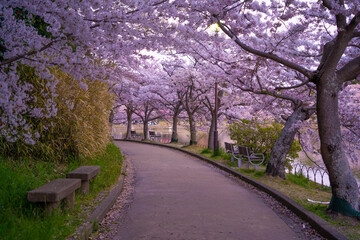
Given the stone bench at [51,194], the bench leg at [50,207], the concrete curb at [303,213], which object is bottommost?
the concrete curb at [303,213]

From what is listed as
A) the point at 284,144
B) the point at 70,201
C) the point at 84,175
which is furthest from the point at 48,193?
the point at 284,144

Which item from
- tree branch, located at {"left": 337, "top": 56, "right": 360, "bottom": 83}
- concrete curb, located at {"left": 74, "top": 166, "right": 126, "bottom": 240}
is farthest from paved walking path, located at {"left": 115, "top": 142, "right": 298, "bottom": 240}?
tree branch, located at {"left": 337, "top": 56, "right": 360, "bottom": 83}

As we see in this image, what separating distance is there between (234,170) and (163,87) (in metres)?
17.8

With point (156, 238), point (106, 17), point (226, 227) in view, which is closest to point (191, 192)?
point (226, 227)

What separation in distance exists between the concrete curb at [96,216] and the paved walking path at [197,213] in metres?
0.42

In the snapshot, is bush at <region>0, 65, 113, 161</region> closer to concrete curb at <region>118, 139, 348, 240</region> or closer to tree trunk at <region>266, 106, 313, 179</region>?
concrete curb at <region>118, 139, 348, 240</region>

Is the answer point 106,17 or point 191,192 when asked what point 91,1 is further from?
point 191,192

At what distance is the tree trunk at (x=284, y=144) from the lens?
9.99m

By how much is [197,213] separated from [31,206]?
2.99 meters

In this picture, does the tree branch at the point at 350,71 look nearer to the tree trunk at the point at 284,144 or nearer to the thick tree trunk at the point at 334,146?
the thick tree trunk at the point at 334,146

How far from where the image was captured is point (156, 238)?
15.7 feet

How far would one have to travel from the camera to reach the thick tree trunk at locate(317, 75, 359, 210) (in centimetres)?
600

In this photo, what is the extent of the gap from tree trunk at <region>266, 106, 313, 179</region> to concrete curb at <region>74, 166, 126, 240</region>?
525 cm

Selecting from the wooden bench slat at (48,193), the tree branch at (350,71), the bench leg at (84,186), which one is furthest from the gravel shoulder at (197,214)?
the tree branch at (350,71)
